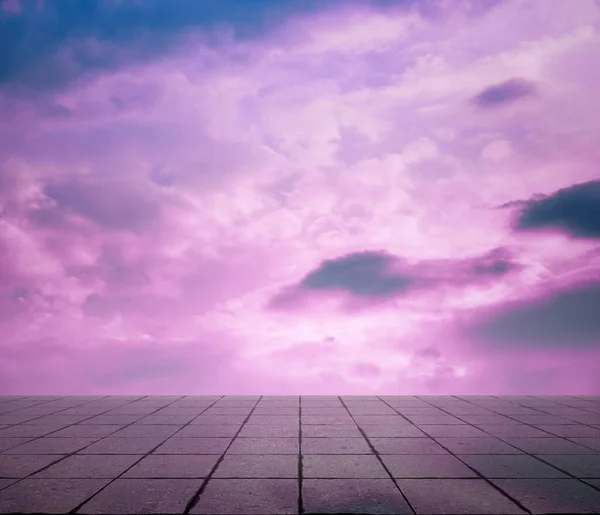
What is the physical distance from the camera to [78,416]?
7922 mm

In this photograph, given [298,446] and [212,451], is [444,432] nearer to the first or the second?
[298,446]

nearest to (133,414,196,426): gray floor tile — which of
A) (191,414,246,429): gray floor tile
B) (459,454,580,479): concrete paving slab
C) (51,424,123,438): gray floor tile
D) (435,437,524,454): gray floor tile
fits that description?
(191,414,246,429): gray floor tile

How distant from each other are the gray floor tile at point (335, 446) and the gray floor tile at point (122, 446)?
1966 millimetres

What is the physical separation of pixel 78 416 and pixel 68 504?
4571 millimetres

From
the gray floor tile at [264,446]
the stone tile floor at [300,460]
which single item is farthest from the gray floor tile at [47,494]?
the gray floor tile at [264,446]

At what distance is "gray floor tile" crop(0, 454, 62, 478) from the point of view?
4.65 meters

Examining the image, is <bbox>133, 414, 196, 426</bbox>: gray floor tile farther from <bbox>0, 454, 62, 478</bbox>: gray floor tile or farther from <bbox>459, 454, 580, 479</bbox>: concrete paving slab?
<bbox>459, 454, 580, 479</bbox>: concrete paving slab

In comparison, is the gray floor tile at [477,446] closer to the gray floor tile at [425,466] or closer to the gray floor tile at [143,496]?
the gray floor tile at [425,466]

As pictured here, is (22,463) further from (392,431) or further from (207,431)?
(392,431)

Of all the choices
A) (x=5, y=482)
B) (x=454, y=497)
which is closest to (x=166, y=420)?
(x=5, y=482)

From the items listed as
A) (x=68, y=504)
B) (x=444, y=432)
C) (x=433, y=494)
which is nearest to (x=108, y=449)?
(x=68, y=504)

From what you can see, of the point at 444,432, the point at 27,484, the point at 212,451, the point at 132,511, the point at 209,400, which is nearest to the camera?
the point at 132,511

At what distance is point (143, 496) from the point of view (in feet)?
13.1

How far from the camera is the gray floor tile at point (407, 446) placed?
17.7 ft
